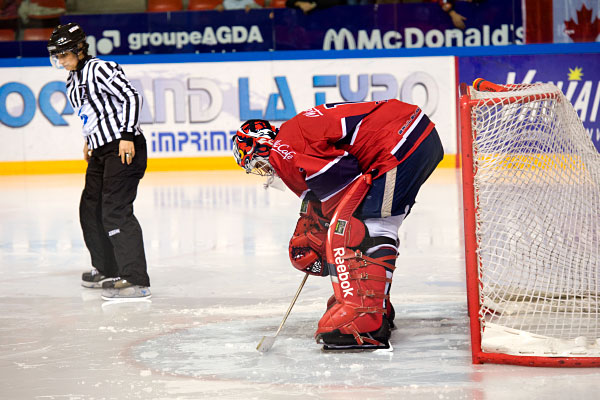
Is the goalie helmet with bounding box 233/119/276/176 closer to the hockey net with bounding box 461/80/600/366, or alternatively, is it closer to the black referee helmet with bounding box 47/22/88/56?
the hockey net with bounding box 461/80/600/366

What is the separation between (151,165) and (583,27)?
485cm

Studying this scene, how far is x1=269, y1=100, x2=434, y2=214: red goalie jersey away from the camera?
2.83 meters

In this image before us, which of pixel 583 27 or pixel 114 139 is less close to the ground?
pixel 583 27

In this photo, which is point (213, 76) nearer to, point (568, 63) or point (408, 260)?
point (568, 63)

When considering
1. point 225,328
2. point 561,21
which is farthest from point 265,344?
point 561,21

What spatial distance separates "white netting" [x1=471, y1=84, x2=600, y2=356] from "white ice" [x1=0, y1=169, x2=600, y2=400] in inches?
10.0

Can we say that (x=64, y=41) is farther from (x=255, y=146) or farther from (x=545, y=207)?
(x=545, y=207)

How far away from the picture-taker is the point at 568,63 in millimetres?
9164

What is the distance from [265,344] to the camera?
9.41 feet

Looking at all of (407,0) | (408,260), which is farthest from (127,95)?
(407,0)

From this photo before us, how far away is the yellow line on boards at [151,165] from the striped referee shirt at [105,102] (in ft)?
19.7

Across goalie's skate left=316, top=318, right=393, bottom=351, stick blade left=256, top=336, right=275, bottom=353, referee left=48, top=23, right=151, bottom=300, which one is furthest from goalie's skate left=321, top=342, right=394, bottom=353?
referee left=48, top=23, right=151, bottom=300

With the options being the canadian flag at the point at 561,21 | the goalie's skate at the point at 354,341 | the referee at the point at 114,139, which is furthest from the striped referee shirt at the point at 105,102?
the canadian flag at the point at 561,21

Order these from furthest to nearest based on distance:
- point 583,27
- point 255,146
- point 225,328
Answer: point 583,27 → point 225,328 → point 255,146
